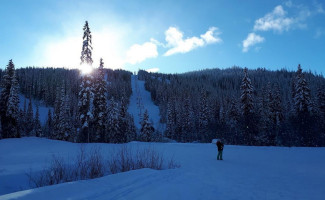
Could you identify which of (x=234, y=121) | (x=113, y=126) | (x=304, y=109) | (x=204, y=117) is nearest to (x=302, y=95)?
(x=304, y=109)

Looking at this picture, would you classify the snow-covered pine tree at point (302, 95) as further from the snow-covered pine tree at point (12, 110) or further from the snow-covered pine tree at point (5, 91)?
the snow-covered pine tree at point (5, 91)

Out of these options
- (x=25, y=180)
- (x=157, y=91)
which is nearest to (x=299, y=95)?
(x=25, y=180)

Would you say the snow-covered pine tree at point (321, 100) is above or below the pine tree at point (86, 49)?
below

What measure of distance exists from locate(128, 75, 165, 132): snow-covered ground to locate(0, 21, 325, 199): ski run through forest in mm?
1877

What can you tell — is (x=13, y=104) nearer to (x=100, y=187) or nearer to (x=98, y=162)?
(x=98, y=162)

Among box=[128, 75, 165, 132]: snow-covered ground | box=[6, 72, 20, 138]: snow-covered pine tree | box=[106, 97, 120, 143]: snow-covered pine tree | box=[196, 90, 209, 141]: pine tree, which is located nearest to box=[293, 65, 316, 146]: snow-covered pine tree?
box=[196, 90, 209, 141]: pine tree

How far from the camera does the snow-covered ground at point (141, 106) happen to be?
109 metres

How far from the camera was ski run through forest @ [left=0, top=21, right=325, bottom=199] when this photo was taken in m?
6.58

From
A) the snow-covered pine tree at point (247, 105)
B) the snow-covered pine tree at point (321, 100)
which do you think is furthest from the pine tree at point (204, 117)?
the snow-covered pine tree at point (321, 100)

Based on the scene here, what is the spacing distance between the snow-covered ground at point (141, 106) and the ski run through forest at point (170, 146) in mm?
1877

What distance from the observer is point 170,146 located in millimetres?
25047

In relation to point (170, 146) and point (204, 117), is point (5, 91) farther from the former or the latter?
point (204, 117)

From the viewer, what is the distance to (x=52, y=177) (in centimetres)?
844

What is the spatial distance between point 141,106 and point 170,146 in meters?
106
